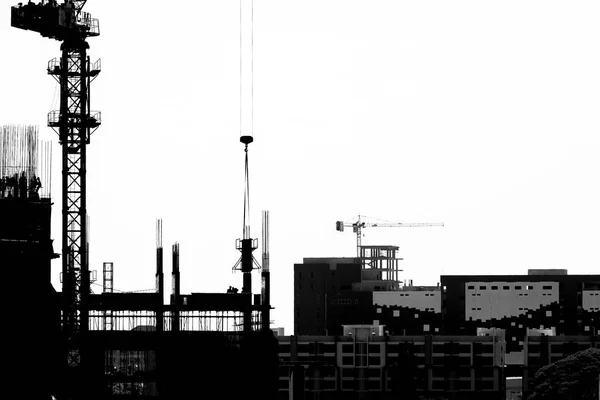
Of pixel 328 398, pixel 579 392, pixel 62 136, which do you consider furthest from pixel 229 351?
pixel 328 398

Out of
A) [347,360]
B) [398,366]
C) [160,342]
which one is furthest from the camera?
[398,366]

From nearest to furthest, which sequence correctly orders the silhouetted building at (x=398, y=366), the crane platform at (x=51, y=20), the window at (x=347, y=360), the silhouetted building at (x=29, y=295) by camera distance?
1. the silhouetted building at (x=29, y=295)
2. the crane platform at (x=51, y=20)
3. the silhouetted building at (x=398, y=366)
4. the window at (x=347, y=360)

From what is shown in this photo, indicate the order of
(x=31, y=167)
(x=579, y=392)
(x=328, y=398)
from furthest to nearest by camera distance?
(x=328, y=398), (x=579, y=392), (x=31, y=167)

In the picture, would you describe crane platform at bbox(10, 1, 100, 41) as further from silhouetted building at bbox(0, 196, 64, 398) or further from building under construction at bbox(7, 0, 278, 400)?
silhouetted building at bbox(0, 196, 64, 398)

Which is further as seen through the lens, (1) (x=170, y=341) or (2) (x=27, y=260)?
(1) (x=170, y=341)

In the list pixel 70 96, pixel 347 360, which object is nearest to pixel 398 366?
pixel 347 360

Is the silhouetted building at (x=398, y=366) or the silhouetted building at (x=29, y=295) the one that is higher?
the silhouetted building at (x=29, y=295)

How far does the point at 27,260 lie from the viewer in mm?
71125

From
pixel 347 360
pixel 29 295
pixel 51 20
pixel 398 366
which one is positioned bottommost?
pixel 398 366

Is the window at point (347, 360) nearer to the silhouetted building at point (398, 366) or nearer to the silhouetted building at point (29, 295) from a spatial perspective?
the silhouetted building at point (398, 366)

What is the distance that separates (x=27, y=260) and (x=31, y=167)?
16.6ft

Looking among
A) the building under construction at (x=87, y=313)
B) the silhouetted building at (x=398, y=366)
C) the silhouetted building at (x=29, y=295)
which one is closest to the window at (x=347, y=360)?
the silhouetted building at (x=398, y=366)

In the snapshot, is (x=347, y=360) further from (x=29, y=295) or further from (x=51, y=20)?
(x=29, y=295)

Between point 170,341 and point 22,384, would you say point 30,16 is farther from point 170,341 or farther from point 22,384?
point 22,384
